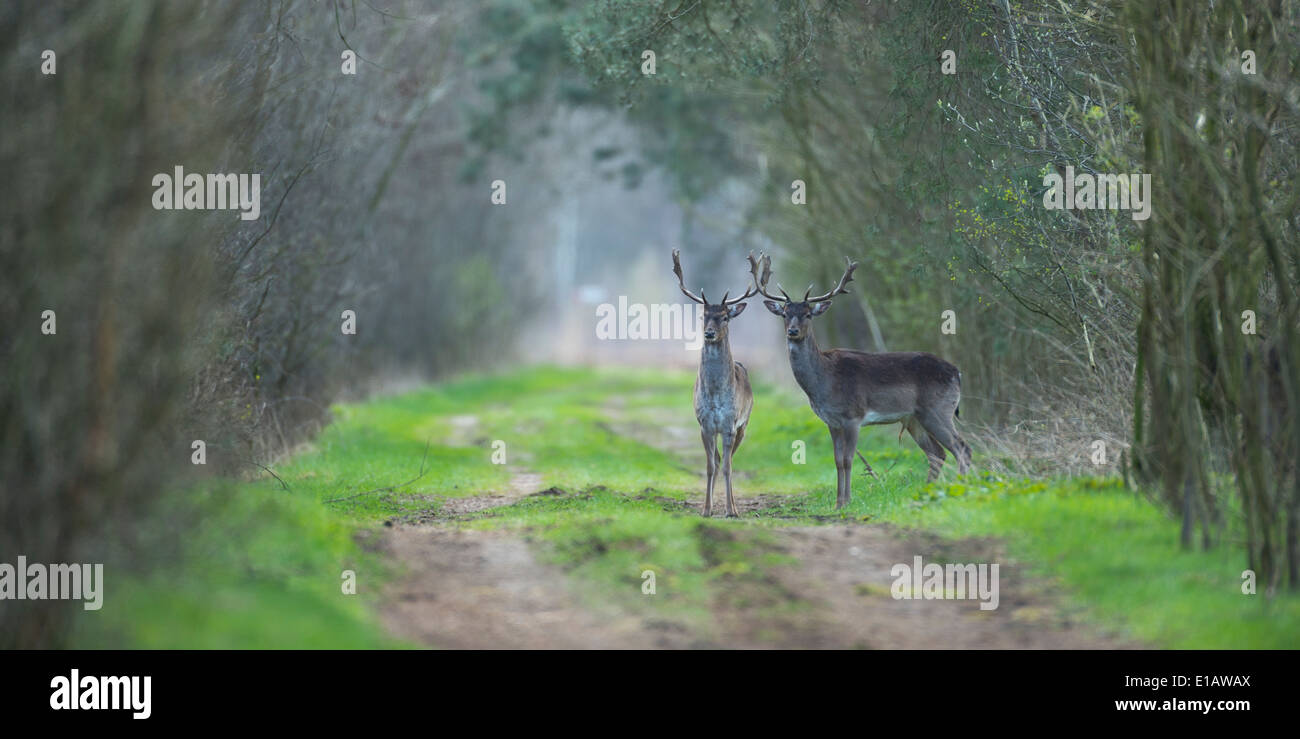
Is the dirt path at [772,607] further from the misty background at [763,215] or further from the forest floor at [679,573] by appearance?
the misty background at [763,215]

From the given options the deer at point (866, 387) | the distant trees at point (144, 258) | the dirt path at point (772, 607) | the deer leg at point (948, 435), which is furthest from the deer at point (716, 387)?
the distant trees at point (144, 258)

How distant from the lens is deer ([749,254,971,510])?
14242 mm

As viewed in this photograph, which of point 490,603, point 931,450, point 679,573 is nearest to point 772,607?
point 679,573

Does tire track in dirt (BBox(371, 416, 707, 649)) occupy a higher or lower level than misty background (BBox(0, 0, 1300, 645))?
lower

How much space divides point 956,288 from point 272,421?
8.59 m

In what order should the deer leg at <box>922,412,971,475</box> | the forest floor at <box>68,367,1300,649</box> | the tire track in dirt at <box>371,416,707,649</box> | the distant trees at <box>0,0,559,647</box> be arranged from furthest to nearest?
the deer leg at <box>922,412,971,475</box> → the tire track in dirt at <box>371,416,707,649</box> → the forest floor at <box>68,367,1300,649</box> → the distant trees at <box>0,0,559,647</box>

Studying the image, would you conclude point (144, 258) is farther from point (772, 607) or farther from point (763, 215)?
point (763, 215)

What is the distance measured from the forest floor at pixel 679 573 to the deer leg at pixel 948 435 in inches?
9.7

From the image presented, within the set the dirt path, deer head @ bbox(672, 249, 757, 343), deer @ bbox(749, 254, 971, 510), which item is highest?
deer head @ bbox(672, 249, 757, 343)

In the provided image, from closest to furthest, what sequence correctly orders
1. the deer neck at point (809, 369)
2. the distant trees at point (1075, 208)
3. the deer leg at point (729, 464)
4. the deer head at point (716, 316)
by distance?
the distant trees at point (1075, 208)
the deer leg at point (729, 464)
the deer head at point (716, 316)
the deer neck at point (809, 369)

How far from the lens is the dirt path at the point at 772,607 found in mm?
8414

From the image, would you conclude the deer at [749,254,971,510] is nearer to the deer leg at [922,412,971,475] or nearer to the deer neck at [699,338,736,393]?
the deer leg at [922,412,971,475]

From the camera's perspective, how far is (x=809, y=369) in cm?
1438

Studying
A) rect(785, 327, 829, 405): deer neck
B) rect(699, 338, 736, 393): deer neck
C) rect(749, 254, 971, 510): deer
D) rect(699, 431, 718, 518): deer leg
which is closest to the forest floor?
rect(699, 431, 718, 518): deer leg
